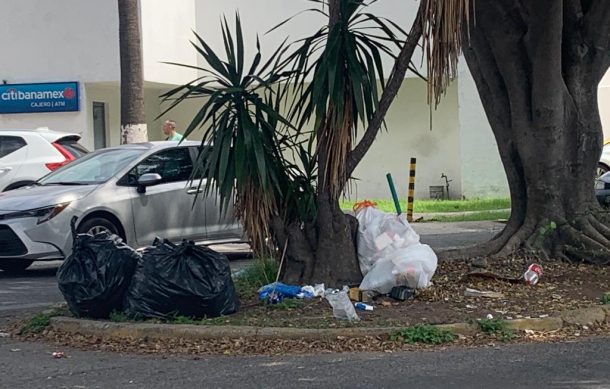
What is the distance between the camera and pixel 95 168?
11.6 metres

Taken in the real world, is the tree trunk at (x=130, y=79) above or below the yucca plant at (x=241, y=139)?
above

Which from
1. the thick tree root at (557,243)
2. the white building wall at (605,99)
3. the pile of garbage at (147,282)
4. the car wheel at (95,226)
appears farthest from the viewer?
the white building wall at (605,99)

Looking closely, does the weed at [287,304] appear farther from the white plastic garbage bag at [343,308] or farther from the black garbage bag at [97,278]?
the black garbage bag at [97,278]

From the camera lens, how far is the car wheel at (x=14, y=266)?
1157cm

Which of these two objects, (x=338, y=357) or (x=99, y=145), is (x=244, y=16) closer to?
(x=99, y=145)

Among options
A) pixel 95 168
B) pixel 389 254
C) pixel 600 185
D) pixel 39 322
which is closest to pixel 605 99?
pixel 600 185

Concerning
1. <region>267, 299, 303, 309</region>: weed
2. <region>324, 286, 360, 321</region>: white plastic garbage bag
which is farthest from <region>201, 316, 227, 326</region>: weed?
<region>324, 286, 360, 321</region>: white plastic garbage bag

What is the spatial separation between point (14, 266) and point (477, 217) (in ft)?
28.8

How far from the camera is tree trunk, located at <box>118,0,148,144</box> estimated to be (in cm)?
1521

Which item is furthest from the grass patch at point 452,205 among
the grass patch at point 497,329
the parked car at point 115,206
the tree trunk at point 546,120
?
the grass patch at point 497,329

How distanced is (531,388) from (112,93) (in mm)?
16789

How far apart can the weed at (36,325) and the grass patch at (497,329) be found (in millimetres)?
3783

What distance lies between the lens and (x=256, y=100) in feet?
27.5

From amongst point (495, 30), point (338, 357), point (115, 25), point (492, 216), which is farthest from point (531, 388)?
point (115, 25)
